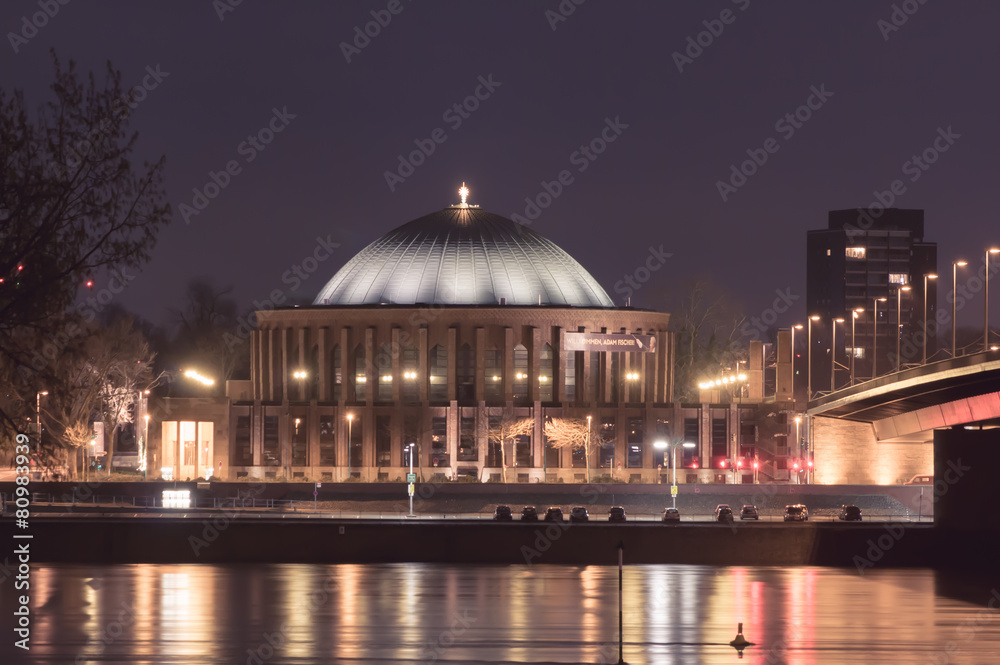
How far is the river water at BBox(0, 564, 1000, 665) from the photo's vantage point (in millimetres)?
30031

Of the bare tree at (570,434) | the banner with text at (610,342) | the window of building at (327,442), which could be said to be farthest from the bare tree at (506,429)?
the window of building at (327,442)

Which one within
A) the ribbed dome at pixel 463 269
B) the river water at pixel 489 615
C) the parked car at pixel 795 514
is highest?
the ribbed dome at pixel 463 269

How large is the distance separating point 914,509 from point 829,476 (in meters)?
6.28

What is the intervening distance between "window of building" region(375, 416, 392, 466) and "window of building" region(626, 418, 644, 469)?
A: 1818cm

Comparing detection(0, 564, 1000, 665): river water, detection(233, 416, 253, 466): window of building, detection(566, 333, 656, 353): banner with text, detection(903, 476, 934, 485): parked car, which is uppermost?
detection(566, 333, 656, 353): banner with text

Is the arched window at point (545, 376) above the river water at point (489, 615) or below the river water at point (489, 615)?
above

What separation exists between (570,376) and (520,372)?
423 centimetres

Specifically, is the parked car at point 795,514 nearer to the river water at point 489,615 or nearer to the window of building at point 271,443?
the river water at point 489,615

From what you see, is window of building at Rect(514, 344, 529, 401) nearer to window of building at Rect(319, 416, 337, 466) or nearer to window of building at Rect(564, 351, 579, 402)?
window of building at Rect(564, 351, 579, 402)

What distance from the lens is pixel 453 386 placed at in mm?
113562

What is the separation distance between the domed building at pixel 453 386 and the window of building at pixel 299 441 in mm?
92

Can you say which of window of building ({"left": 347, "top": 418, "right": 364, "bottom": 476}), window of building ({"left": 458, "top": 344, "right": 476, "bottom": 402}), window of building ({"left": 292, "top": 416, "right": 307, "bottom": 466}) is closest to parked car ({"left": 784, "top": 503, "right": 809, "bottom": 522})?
window of building ({"left": 347, "top": 418, "right": 364, "bottom": 476})

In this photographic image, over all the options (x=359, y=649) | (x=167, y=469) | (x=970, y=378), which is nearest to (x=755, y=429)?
(x=167, y=469)

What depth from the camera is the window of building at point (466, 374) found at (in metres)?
116
